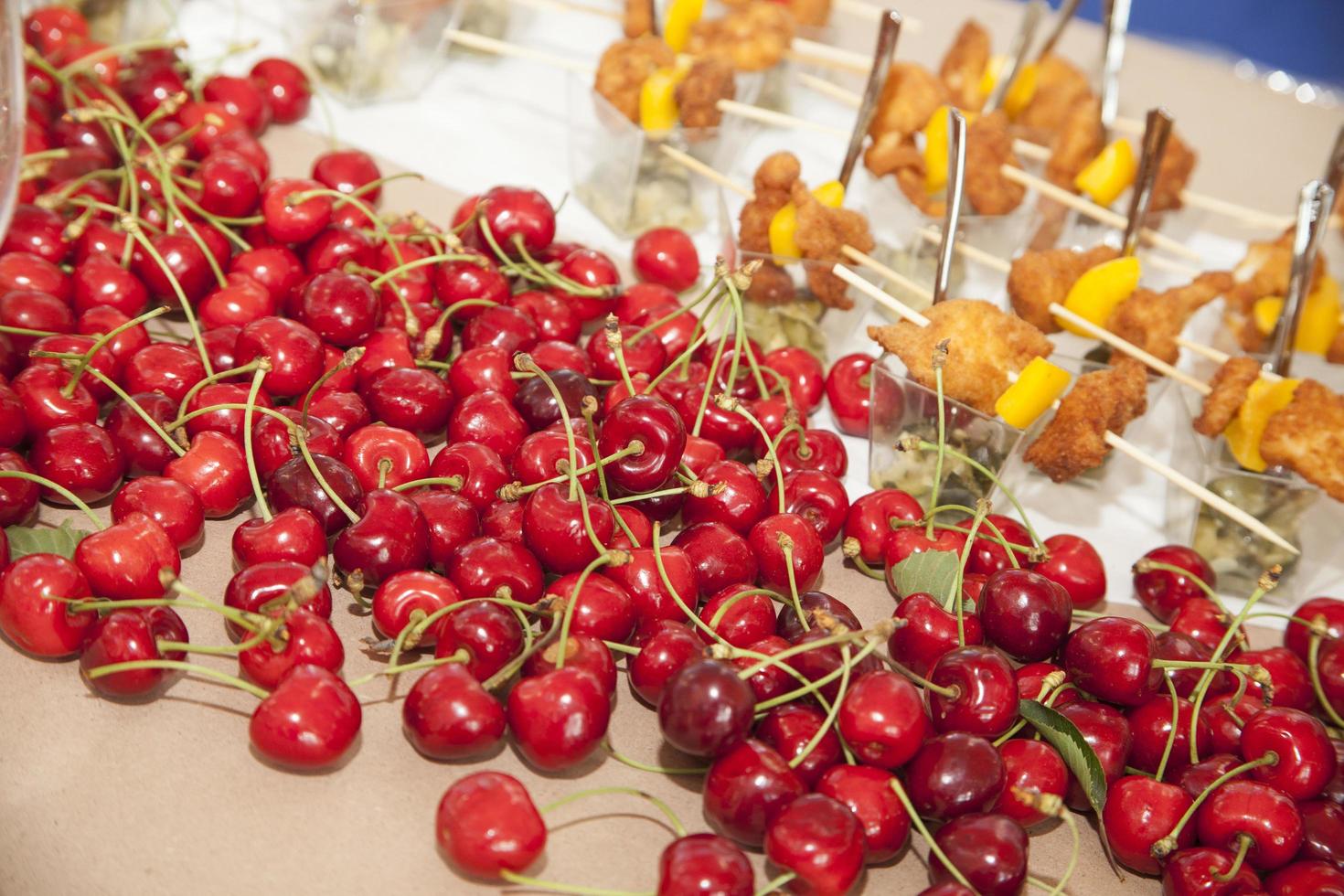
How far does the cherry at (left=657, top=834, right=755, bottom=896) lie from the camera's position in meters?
1.01

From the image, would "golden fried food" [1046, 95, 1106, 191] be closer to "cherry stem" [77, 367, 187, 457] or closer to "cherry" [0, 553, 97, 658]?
"cherry stem" [77, 367, 187, 457]

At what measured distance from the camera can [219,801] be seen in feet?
3.64

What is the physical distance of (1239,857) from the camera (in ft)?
3.75

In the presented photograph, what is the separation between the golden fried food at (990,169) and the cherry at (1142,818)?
1183mm

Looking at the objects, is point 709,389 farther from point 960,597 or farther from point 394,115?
point 394,115

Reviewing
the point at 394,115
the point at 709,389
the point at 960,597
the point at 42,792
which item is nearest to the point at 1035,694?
the point at 960,597

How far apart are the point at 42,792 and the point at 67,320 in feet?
2.17

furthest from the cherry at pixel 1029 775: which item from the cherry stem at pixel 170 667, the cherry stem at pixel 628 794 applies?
the cherry stem at pixel 170 667

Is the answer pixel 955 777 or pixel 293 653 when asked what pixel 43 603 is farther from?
pixel 955 777

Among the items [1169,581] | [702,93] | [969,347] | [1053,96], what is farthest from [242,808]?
[1053,96]

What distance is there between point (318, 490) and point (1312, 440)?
1316 mm

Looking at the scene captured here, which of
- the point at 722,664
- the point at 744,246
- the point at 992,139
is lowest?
the point at 722,664

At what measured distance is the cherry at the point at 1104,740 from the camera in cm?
124

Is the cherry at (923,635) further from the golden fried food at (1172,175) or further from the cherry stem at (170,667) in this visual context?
the golden fried food at (1172,175)
